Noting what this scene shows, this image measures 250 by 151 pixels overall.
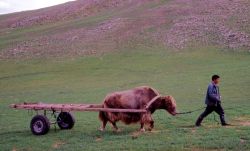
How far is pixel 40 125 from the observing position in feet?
51.3

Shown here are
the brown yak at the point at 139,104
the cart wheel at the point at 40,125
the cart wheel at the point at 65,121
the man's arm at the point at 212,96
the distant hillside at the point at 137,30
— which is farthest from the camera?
the distant hillside at the point at 137,30

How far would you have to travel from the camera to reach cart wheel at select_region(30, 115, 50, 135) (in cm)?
1548

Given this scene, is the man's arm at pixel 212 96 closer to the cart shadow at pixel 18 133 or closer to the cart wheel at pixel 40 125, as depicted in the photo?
the cart wheel at pixel 40 125

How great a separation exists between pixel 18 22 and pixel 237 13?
33873mm

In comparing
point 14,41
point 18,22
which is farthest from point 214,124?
point 18,22

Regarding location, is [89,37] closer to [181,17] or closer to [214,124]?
[181,17]

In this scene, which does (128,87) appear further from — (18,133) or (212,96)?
(212,96)

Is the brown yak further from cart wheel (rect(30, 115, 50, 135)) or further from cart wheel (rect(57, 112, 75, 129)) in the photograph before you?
cart wheel (rect(30, 115, 50, 135))

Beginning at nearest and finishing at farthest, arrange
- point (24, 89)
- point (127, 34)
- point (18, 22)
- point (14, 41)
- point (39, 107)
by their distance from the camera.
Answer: point (39, 107) → point (24, 89) → point (127, 34) → point (14, 41) → point (18, 22)

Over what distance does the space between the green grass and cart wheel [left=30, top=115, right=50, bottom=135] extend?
1.03ft

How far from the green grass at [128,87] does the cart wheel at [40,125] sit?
31cm

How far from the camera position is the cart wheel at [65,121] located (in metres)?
16.4

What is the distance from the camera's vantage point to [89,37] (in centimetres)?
5325

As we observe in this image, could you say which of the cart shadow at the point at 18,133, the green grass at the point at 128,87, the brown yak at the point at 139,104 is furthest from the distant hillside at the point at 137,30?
the cart shadow at the point at 18,133
